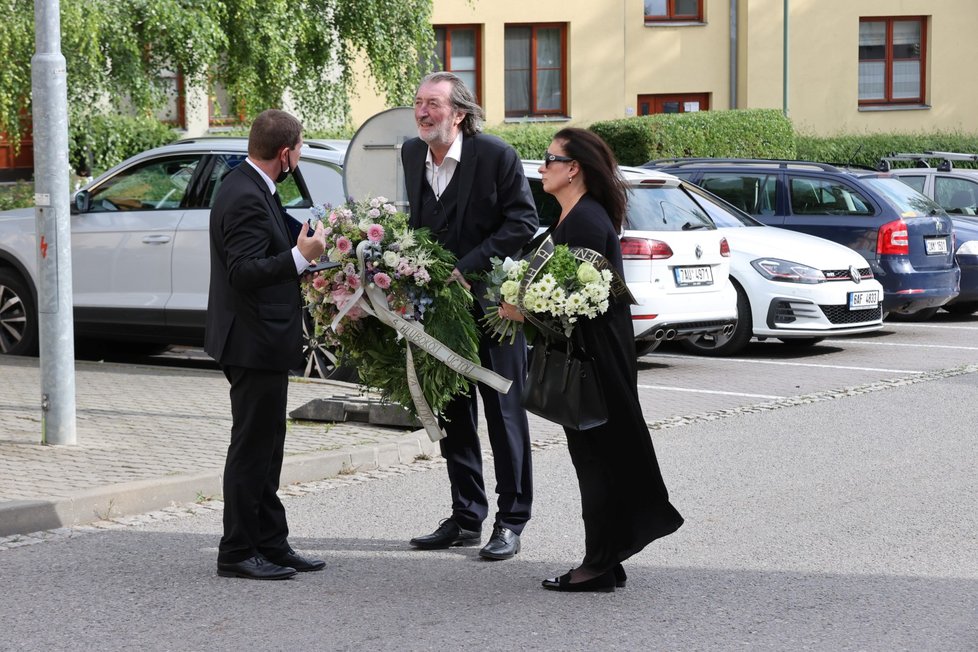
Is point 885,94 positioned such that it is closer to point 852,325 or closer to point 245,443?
point 852,325

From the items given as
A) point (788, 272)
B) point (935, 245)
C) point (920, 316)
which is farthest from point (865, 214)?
point (920, 316)

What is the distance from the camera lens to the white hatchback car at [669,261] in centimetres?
1173

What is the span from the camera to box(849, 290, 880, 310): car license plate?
1348 cm

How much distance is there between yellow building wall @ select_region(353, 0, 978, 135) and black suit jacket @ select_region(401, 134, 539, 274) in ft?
77.1

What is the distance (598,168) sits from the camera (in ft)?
19.3

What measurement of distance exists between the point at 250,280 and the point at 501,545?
1.61 metres

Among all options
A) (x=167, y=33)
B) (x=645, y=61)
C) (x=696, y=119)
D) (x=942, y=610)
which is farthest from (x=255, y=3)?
(x=645, y=61)

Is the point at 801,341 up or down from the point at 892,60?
down

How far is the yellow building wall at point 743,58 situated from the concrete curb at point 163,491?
21.6m

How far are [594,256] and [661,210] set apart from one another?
6.54 metres

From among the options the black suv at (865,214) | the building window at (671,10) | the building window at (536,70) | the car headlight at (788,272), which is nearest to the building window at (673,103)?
the building window at (671,10)

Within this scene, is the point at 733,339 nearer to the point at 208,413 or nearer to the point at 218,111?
the point at 208,413

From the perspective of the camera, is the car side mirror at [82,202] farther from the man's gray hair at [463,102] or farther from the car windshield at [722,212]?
the man's gray hair at [463,102]

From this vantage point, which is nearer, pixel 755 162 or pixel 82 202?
pixel 82 202
